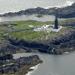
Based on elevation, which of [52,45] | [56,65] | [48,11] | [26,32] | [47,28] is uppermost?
[48,11]

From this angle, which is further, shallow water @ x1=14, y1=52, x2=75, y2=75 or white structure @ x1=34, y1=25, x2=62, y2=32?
white structure @ x1=34, y1=25, x2=62, y2=32

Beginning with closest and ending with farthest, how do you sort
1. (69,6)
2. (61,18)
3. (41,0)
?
(61,18)
(69,6)
(41,0)

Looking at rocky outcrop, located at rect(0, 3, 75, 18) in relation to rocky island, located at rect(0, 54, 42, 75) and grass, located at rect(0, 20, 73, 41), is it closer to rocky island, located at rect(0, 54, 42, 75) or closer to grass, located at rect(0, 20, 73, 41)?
grass, located at rect(0, 20, 73, 41)

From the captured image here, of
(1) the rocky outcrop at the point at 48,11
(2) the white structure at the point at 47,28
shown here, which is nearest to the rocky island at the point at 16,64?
(2) the white structure at the point at 47,28

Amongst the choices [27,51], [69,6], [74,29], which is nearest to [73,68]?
[27,51]

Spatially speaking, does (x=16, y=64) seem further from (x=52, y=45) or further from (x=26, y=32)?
(x=26, y=32)

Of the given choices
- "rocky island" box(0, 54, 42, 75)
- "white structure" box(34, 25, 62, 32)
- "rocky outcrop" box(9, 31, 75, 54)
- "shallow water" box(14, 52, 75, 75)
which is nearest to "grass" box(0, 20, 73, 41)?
"white structure" box(34, 25, 62, 32)

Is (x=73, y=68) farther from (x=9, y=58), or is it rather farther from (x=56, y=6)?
(x=56, y=6)

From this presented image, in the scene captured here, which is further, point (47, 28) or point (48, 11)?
point (48, 11)

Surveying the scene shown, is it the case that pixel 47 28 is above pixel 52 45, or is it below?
above

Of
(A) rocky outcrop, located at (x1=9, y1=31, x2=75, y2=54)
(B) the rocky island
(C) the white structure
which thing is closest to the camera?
(B) the rocky island

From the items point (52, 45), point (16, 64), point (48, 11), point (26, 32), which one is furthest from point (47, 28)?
point (16, 64)
